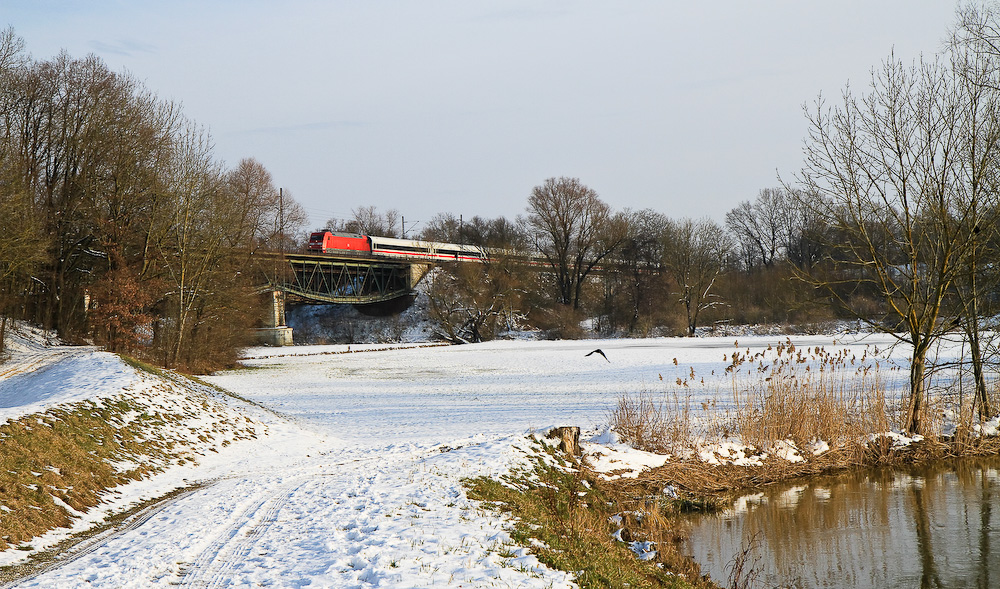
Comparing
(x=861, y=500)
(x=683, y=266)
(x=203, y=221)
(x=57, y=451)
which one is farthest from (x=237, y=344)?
(x=683, y=266)

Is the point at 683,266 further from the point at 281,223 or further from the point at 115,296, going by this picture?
the point at 115,296

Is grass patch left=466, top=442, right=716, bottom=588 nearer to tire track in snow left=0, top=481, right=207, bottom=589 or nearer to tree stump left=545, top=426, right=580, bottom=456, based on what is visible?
tree stump left=545, top=426, right=580, bottom=456

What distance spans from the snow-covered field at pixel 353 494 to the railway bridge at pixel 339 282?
3391 centimetres

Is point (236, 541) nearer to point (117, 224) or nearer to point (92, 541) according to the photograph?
point (92, 541)

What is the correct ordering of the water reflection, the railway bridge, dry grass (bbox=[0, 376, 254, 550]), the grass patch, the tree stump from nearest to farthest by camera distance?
the grass patch → dry grass (bbox=[0, 376, 254, 550]) → the water reflection → the tree stump → the railway bridge

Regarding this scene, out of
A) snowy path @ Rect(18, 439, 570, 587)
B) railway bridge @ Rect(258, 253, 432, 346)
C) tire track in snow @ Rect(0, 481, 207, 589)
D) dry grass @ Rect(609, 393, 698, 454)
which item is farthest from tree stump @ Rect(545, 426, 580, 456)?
railway bridge @ Rect(258, 253, 432, 346)

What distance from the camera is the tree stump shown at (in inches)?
519

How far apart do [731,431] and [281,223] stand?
1960 inches

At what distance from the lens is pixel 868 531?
10781mm

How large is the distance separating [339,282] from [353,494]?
6391cm

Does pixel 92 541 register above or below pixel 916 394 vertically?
below

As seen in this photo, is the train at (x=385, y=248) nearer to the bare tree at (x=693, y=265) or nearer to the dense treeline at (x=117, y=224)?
the bare tree at (x=693, y=265)

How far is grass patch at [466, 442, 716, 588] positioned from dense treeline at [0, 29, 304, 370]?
2218cm

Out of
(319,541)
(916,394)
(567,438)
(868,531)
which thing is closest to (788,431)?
(916,394)
